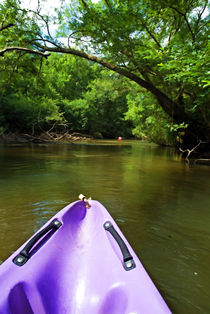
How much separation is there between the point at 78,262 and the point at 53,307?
45 cm

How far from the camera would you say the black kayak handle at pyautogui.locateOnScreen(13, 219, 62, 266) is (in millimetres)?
1302

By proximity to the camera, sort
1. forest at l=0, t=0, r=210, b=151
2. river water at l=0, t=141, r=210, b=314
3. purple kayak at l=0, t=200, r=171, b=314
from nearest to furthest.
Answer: purple kayak at l=0, t=200, r=171, b=314 < river water at l=0, t=141, r=210, b=314 < forest at l=0, t=0, r=210, b=151

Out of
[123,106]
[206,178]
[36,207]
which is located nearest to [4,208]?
[36,207]

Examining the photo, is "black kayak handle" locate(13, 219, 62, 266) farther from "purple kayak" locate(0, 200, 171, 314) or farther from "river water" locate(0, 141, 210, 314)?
"river water" locate(0, 141, 210, 314)

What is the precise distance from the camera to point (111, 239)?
5.70 ft

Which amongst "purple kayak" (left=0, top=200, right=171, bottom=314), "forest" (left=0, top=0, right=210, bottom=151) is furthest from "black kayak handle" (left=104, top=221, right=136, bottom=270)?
"forest" (left=0, top=0, right=210, bottom=151)

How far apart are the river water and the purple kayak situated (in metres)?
0.56

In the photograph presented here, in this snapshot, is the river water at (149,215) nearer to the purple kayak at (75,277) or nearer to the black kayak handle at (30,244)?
the purple kayak at (75,277)

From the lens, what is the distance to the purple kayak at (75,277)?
108cm

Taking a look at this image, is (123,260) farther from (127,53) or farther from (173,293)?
(127,53)

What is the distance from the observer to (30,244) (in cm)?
144

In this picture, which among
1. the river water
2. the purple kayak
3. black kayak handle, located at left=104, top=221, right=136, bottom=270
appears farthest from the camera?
the river water

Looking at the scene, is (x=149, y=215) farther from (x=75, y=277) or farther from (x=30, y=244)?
(x=30, y=244)

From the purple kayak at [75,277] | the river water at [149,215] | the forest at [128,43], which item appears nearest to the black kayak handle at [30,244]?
the purple kayak at [75,277]
